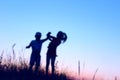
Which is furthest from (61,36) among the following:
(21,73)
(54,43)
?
(21,73)

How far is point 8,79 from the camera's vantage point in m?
7.61

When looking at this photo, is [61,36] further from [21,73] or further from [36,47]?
[21,73]

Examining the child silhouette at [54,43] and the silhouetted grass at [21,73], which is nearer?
the silhouetted grass at [21,73]

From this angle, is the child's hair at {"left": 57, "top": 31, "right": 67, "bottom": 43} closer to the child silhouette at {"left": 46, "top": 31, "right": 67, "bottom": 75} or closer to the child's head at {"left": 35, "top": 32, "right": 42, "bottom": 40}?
the child silhouette at {"left": 46, "top": 31, "right": 67, "bottom": 75}

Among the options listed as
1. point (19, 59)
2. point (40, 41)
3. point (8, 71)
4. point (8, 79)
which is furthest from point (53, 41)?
point (8, 79)

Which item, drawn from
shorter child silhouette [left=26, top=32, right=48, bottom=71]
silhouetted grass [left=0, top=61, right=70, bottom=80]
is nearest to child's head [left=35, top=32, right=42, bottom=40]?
shorter child silhouette [left=26, top=32, right=48, bottom=71]

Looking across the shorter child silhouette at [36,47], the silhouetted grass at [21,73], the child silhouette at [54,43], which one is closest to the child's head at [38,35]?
the shorter child silhouette at [36,47]

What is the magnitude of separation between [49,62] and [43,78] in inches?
96.3

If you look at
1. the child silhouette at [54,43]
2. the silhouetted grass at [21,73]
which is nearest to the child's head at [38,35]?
the child silhouette at [54,43]

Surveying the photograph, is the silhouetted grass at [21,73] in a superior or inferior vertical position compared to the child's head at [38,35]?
inferior

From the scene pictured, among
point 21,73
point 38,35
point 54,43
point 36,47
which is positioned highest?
point 38,35

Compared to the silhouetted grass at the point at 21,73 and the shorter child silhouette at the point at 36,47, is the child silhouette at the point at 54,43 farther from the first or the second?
the silhouetted grass at the point at 21,73

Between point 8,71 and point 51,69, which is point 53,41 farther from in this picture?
point 8,71

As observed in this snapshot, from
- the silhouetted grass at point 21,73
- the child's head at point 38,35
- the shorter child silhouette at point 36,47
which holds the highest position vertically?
the child's head at point 38,35
